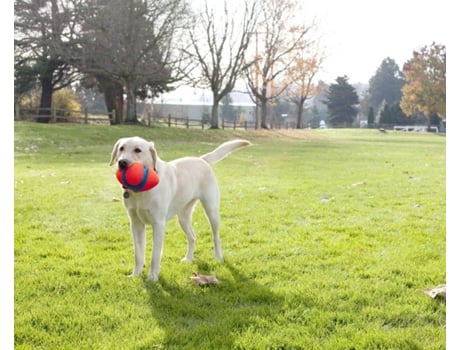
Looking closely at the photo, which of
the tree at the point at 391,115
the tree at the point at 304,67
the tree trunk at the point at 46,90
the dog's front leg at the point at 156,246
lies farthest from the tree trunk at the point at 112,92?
the tree at the point at 391,115

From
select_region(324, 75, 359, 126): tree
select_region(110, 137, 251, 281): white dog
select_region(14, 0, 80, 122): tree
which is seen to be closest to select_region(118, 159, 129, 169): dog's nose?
select_region(110, 137, 251, 281): white dog

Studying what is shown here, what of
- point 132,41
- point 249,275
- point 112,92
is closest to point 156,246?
point 249,275

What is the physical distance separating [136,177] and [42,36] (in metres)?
21.3

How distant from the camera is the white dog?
9.86 ft

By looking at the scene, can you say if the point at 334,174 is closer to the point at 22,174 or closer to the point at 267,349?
the point at 22,174

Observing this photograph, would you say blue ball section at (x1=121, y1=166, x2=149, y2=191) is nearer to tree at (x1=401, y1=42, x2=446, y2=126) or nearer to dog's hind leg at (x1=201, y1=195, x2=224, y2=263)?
dog's hind leg at (x1=201, y1=195, x2=224, y2=263)

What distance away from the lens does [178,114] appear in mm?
27641

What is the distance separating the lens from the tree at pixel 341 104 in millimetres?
49469

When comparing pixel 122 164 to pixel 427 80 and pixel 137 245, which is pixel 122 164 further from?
pixel 427 80

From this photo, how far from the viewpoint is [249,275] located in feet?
10.6

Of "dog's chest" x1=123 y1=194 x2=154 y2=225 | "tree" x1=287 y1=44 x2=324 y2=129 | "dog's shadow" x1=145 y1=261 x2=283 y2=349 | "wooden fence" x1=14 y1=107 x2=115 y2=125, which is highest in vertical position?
"tree" x1=287 y1=44 x2=324 y2=129

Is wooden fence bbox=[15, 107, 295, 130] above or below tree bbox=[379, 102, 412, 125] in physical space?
below

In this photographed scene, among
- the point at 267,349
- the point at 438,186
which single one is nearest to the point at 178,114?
the point at 438,186

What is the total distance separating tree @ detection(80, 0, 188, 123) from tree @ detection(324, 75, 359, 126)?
2975cm
